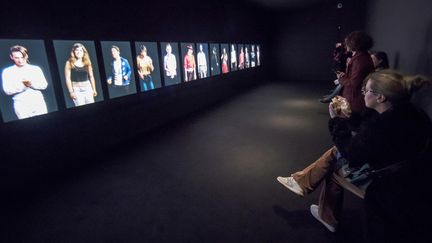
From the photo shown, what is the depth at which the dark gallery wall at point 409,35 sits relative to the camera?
3.17m

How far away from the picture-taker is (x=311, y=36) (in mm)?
11617

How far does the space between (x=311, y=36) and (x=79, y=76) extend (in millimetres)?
10971

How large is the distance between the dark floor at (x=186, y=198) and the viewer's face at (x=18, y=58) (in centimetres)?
144

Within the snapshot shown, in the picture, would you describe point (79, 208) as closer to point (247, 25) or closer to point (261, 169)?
point (261, 169)

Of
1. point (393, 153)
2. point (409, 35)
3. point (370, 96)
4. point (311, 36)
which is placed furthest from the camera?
point (311, 36)

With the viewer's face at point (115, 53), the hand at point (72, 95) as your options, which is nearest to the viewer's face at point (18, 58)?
the hand at point (72, 95)

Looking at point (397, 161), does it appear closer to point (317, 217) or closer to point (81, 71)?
point (317, 217)

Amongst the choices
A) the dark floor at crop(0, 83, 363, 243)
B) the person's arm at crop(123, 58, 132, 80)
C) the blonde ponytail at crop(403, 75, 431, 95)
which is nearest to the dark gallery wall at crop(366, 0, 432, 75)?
the dark floor at crop(0, 83, 363, 243)

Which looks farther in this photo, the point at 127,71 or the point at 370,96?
the point at 127,71

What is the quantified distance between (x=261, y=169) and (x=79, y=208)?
2.07 metres

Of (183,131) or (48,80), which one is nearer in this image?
(48,80)

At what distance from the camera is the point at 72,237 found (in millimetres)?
2055

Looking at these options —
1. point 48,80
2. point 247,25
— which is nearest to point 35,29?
point 48,80

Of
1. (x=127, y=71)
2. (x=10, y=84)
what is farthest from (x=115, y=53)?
(x=10, y=84)
